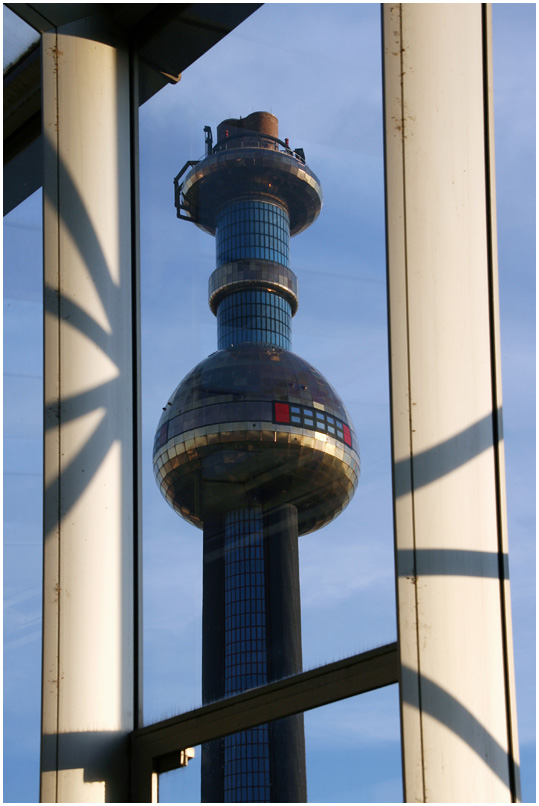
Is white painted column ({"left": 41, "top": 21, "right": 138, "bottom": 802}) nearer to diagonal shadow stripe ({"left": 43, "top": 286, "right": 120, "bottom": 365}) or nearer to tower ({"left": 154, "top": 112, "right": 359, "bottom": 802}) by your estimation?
diagonal shadow stripe ({"left": 43, "top": 286, "right": 120, "bottom": 365})

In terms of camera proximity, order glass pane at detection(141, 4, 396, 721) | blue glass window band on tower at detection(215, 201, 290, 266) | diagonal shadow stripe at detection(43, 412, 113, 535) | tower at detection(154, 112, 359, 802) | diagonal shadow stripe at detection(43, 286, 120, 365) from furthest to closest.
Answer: diagonal shadow stripe at detection(43, 286, 120, 365)
diagonal shadow stripe at detection(43, 412, 113, 535)
blue glass window band on tower at detection(215, 201, 290, 266)
tower at detection(154, 112, 359, 802)
glass pane at detection(141, 4, 396, 721)

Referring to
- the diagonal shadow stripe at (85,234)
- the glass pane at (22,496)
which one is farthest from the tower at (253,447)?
the glass pane at (22,496)

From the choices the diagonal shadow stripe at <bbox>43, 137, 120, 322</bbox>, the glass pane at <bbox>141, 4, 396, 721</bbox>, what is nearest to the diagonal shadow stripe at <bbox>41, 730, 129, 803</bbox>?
the glass pane at <bbox>141, 4, 396, 721</bbox>

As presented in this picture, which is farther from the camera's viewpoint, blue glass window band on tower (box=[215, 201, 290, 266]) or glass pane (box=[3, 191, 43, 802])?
glass pane (box=[3, 191, 43, 802])

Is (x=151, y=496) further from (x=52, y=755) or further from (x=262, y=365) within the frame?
(x=52, y=755)

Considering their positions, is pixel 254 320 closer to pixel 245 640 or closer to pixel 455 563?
pixel 245 640

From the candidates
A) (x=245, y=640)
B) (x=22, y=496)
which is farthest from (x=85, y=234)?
(x=245, y=640)
